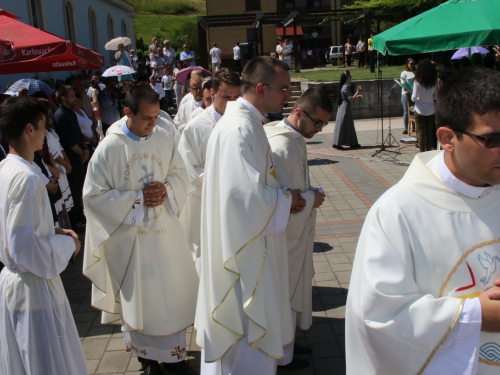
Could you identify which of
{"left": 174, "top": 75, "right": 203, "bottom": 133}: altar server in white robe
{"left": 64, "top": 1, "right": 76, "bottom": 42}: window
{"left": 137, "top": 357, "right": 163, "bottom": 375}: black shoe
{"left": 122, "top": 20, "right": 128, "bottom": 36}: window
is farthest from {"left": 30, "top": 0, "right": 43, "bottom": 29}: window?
{"left": 137, "top": 357, "right": 163, "bottom": 375}: black shoe

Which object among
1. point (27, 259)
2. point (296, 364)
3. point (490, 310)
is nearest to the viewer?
point (490, 310)

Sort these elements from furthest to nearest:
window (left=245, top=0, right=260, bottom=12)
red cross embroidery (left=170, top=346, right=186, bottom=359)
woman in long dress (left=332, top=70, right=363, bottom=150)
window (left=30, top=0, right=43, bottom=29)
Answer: window (left=245, top=0, right=260, bottom=12) < window (left=30, top=0, right=43, bottom=29) < woman in long dress (left=332, top=70, right=363, bottom=150) < red cross embroidery (left=170, top=346, right=186, bottom=359)

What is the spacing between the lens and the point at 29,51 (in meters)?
6.23

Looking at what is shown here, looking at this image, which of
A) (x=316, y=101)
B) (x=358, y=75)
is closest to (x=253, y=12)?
(x=358, y=75)

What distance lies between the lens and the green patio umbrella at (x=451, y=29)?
25.1 ft

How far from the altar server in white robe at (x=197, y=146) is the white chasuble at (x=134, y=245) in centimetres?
76

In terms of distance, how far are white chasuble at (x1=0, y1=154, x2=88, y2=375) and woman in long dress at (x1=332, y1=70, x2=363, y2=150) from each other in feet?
34.5

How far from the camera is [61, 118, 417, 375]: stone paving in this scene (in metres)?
4.28

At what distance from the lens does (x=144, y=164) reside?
400 cm

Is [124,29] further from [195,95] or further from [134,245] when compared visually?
[134,245]

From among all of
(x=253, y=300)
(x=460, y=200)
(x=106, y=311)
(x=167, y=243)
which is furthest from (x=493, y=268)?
(x=106, y=311)

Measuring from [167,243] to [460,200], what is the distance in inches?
95.2

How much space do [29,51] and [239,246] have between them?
442cm

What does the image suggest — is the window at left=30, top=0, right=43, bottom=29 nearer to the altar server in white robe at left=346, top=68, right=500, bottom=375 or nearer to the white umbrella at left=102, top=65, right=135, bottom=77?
the white umbrella at left=102, top=65, right=135, bottom=77
